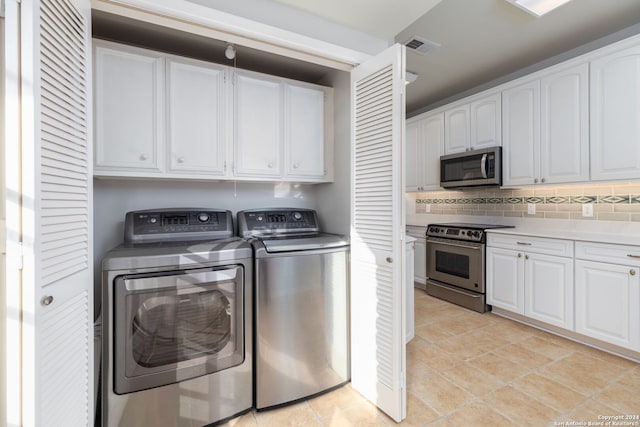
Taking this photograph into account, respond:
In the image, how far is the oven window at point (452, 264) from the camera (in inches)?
128

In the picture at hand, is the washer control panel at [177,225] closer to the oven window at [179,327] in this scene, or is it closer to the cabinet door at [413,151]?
the oven window at [179,327]

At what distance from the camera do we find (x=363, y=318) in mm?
1771

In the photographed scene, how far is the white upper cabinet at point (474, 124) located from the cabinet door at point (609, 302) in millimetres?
1545

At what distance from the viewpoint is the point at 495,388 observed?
6.03 ft

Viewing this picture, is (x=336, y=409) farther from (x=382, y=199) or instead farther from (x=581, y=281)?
(x=581, y=281)

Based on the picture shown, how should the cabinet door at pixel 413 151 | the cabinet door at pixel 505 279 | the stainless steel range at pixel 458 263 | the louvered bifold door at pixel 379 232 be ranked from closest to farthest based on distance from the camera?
the louvered bifold door at pixel 379 232 < the cabinet door at pixel 505 279 < the stainless steel range at pixel 458 263 < the cabinet door at pixel 413 151

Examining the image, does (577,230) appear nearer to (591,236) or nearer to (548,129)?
(591,236)

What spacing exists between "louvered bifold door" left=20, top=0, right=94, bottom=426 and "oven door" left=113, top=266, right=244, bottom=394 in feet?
0.51

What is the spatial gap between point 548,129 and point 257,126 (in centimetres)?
272

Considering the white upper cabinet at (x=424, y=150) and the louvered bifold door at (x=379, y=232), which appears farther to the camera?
the white upper cabinet at (x=424, y=150)

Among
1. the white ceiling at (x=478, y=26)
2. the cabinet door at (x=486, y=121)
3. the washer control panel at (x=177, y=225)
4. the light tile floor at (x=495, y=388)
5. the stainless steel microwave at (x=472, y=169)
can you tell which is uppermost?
the white ceiling at (x=478, y=26)

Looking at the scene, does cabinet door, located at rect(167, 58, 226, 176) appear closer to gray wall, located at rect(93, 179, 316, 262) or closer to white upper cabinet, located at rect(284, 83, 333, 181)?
gray wall, located at rect(93, 179, 316, 262)

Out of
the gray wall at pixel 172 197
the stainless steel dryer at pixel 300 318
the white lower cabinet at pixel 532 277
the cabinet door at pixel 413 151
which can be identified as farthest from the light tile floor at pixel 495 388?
the cabinet door at pixel 413 151

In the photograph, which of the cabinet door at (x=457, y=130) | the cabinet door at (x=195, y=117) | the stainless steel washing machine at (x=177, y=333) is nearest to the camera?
the stainless steel washing machine at (x=177, y=333)
